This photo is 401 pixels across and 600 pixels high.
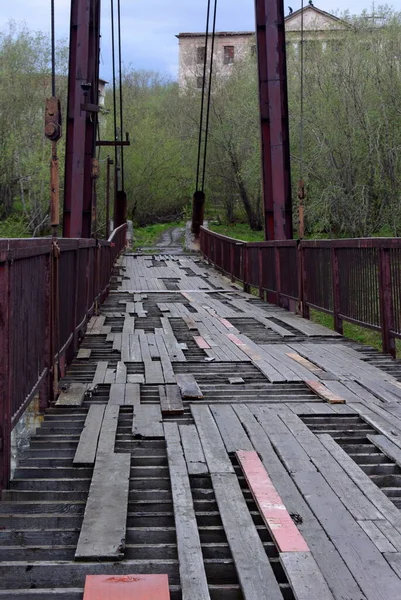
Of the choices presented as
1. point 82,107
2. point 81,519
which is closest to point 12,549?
point 81,519

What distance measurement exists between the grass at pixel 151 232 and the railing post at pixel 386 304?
123ft

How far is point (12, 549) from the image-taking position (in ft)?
9.64

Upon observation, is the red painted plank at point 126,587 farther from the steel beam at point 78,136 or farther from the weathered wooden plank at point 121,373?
the steel beam at point 78,136

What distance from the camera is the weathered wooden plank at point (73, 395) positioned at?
536 cm

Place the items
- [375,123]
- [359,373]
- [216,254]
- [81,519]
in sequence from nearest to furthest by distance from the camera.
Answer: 1. [81,519]
2. [359,373]
3. [216,254]
4. [375,123]

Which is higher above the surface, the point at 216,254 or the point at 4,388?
the point at 216,254

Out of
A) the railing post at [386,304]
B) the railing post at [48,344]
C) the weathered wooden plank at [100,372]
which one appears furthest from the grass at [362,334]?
the railing post at [48,344]

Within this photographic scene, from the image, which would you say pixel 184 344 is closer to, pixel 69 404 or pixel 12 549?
pixel 69 404

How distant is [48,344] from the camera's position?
5457 millimetres

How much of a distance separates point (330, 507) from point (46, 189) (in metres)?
42.6

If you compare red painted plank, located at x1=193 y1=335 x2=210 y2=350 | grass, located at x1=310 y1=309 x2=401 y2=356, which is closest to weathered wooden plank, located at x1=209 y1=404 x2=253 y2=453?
red painted plank, located at x1=193 y1=335 x2=210 y2=350

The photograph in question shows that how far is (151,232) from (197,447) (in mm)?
48151

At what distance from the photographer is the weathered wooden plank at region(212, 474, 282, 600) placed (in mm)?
2588

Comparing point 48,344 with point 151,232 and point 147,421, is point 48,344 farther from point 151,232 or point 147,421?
point 151,232
